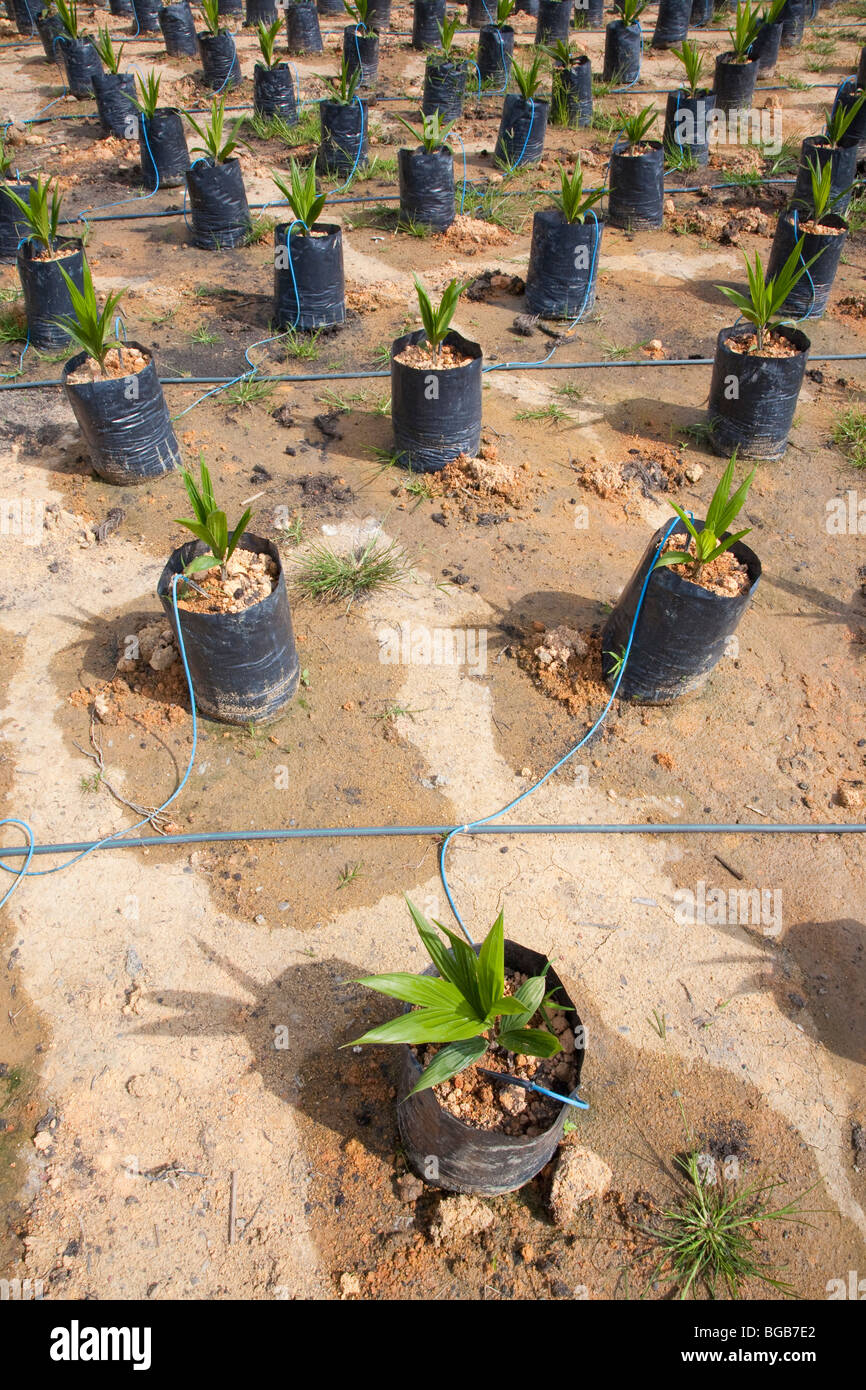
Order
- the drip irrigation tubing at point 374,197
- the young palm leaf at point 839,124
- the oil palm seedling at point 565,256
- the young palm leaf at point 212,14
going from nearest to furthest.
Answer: the oil palm seedling at point 565,256, the young palm leaf at point 839,124, the drip irrigation tubing at point 374,197, the young palm leaf at point 212,14

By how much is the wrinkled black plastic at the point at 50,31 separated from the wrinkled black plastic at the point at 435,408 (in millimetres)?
8039

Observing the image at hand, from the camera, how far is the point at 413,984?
1933mm

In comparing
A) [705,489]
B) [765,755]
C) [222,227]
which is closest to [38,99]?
[222,227]

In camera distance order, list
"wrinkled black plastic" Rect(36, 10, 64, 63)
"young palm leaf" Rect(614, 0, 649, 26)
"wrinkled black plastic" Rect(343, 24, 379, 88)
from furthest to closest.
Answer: "wrinkled black plastic" Rect(36, 10, 64, 63) < "wrinkled black plastic" Rect(343, 24, 379, 88) < "young palm leaf" Rect(614, 0, 649, 26)

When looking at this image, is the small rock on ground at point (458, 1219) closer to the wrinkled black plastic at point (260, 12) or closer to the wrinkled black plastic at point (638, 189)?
the wrinkled black plastic at point (638, 189)

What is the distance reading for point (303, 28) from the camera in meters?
9.45

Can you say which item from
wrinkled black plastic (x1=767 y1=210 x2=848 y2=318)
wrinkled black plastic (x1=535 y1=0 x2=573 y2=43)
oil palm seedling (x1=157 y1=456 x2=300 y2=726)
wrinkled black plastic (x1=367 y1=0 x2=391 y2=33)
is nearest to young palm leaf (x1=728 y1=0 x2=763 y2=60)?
wrinkled black plastic (x1=535 y1=0 x2=573 y2=43)

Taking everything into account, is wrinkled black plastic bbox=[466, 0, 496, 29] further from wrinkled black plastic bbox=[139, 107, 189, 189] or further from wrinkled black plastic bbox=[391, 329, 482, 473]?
wrinkled black plastic bbox=[391, 329, 482, 473]

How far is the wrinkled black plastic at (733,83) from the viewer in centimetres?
802

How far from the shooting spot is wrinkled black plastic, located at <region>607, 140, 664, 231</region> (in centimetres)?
625

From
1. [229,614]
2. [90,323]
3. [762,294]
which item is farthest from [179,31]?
[229,614]

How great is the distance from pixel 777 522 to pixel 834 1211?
2956 millimetres

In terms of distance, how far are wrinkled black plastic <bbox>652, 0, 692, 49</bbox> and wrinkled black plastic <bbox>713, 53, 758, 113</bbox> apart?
2.12 m

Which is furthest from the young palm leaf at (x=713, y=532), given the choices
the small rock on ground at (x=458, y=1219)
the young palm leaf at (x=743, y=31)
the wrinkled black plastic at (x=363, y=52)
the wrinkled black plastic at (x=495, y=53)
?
the wrinkled black plastic at (x=363, y=52)
